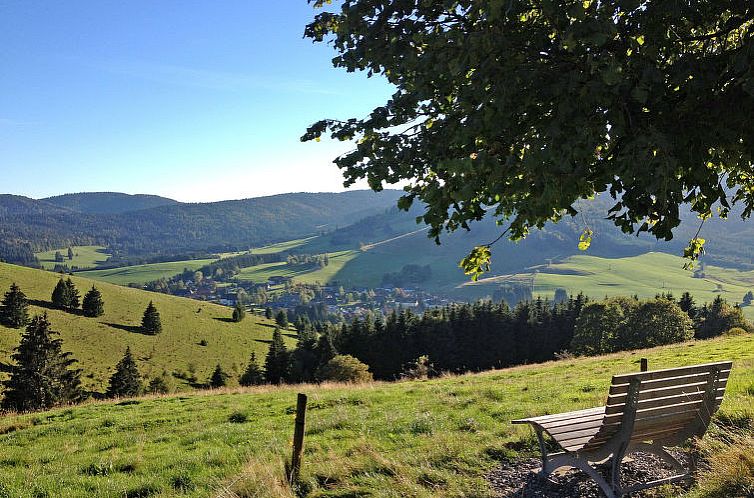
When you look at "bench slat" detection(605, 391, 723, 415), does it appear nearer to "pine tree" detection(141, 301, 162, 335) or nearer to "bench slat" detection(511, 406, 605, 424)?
"bench slat" detection(511, 406, 605, 424)

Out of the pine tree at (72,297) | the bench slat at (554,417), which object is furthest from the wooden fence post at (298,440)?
the pine tree at (72,297)

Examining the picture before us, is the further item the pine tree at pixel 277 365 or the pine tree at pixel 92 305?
the pine tree at pixel 92 305

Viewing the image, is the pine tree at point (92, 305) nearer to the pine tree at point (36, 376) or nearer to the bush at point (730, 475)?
the pine tree at point (36, 376)

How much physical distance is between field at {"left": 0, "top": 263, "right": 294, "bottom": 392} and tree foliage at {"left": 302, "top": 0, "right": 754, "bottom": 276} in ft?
258

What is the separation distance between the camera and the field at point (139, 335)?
3278 inches

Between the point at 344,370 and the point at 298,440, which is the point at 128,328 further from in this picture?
the point at 298,440

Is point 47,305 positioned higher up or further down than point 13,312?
further down

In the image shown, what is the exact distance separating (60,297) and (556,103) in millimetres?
115897

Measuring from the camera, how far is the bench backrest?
6102 millimetres

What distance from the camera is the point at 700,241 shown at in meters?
8.46

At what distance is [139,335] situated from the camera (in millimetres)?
98938

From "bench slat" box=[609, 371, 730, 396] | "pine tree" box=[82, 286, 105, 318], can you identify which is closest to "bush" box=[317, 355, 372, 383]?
"bench slat" box=[609, 371, 730, 396]

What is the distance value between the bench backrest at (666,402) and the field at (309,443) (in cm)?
196

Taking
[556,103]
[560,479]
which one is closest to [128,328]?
[560,479]
